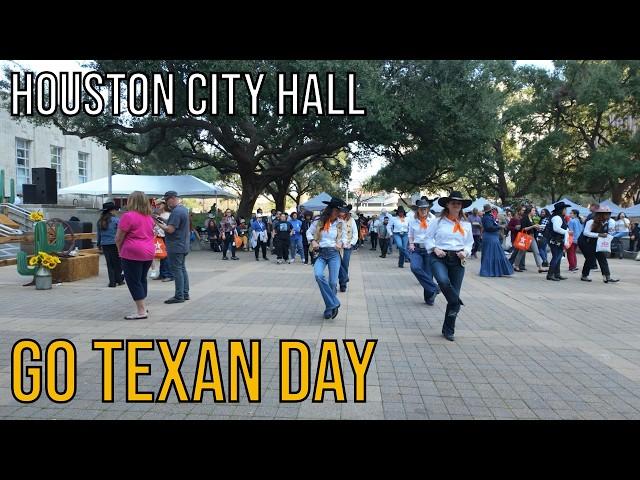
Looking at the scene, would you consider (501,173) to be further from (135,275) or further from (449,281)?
(135,275)

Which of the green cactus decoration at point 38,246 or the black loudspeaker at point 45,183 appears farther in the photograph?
the black loudspeaker at point 45,183

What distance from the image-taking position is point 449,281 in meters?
5.79

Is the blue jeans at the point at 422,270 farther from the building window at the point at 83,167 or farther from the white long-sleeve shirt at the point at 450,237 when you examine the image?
the building window at the point at 83,167

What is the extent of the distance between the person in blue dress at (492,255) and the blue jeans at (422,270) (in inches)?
157

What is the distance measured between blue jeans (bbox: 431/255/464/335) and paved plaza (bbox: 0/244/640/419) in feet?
0.91

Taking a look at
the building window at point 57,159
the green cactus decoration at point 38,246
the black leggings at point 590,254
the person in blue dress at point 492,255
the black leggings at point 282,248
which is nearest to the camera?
the green cactus decoration at point 38,246

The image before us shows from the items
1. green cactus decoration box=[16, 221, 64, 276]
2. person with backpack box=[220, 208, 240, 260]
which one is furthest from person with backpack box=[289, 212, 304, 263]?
green cactus decoration box=[16, 221, 64, 276]

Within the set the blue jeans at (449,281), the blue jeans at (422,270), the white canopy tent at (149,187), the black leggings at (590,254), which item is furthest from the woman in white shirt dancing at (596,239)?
the white canopy tent at (149,187)

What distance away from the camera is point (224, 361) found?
15.6 ft

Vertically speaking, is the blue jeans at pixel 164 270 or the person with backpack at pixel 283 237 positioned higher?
the person with backpack at pixel 283 237

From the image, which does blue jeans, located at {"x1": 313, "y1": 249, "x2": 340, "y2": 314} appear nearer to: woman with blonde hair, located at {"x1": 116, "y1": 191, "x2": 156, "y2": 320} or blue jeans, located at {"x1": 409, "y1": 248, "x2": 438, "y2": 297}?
blue jeans, located at {"x1": 409, "y1": 248, "x2": 438, "y2": 297}

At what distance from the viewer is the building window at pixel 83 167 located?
34.5 metres

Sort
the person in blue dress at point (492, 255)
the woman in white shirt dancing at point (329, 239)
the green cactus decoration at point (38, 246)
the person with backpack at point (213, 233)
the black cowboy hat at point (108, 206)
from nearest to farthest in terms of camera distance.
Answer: the woman in white shirt dancing at point (329, 239), the green cactus decoration at point (38, 246), the black cowboy hat at point (108, 206), the person in blue dress at point (492, 255), the person with backpack at point (213, 233)

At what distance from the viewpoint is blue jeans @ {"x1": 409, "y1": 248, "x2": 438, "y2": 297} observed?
7867 mm
